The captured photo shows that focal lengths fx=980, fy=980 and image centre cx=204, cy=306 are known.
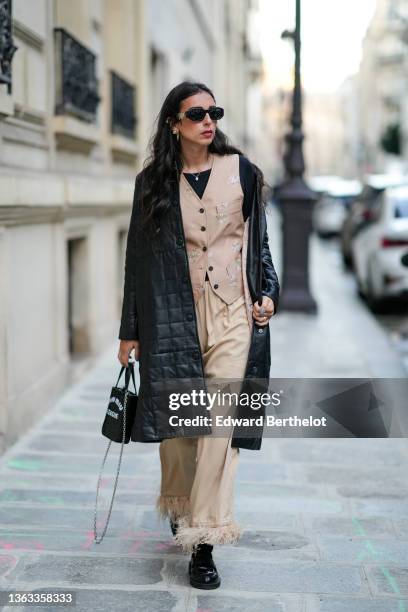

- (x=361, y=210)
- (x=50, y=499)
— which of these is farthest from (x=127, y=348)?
(x=361, y=210)

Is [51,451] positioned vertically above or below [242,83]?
below

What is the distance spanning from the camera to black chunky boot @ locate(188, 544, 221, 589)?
3.87 metres

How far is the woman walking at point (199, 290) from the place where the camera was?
3.85 metres

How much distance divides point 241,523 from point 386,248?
321 inches

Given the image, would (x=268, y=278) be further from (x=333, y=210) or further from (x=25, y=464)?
(x=333, y=210)

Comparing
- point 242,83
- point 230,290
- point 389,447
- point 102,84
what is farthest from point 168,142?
point 242,83

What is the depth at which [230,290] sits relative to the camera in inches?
154

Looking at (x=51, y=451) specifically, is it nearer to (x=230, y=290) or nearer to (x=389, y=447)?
(x=389, y=447)

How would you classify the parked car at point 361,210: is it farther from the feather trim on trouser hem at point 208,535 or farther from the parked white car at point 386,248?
the feather trim on trouser hem at point 208,535

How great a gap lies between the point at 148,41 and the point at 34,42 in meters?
5.62

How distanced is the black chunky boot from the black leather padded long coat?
1.44 ft

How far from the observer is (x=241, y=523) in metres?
4.71

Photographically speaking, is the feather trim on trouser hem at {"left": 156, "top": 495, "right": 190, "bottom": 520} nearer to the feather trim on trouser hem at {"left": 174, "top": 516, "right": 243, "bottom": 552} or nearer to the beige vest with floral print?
the feather trim on trouser hem at {"left": 174, "top": 516, "right": 243, "bottom": 552}

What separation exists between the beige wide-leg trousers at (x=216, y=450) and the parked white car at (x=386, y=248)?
26.7 feet
